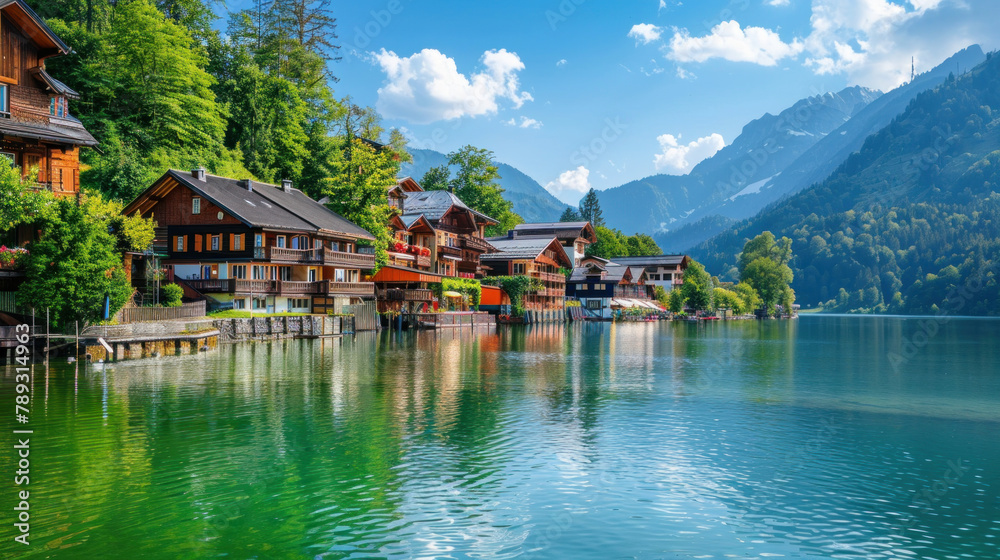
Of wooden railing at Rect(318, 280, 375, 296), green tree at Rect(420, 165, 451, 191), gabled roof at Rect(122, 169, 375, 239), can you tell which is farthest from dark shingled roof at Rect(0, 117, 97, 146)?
green tree at Rect(420, 165, 451, 191)

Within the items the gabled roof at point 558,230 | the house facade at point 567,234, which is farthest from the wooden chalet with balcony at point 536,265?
the gabled roof at point 558,230

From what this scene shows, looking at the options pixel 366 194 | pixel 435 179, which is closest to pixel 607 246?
pixel 435 179

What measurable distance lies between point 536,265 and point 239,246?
5855 centimetres

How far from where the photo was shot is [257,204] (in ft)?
223

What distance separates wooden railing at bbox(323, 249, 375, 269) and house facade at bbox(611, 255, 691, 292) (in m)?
98.3

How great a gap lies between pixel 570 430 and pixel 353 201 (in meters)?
63.0

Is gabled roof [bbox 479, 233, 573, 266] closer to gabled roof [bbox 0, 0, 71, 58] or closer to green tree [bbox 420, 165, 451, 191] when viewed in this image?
green tree [bbox 420, 165, 451, 191]

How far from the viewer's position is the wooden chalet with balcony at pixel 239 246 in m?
62.7

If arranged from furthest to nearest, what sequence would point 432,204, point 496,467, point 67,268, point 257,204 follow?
1. point 432,204
2. point 257,204
3. point 67,268
4. point 496,467

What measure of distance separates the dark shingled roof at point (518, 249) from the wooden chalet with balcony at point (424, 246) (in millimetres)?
2174

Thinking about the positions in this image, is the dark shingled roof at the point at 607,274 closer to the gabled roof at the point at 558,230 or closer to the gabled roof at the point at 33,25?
the gabled roof at the point at 558,230

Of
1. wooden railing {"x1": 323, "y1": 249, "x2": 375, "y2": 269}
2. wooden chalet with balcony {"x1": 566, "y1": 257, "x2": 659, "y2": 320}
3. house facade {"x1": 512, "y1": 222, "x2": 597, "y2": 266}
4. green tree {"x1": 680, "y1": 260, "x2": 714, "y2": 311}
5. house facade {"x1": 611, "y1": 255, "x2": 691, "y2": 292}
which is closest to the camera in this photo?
wooden railing {"x1": 323, "y1": 249, "x2": 375, "y2": 269}

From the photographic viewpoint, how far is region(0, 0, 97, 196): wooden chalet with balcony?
157 ft

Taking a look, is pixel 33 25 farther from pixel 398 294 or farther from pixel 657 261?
pixel 657 261
